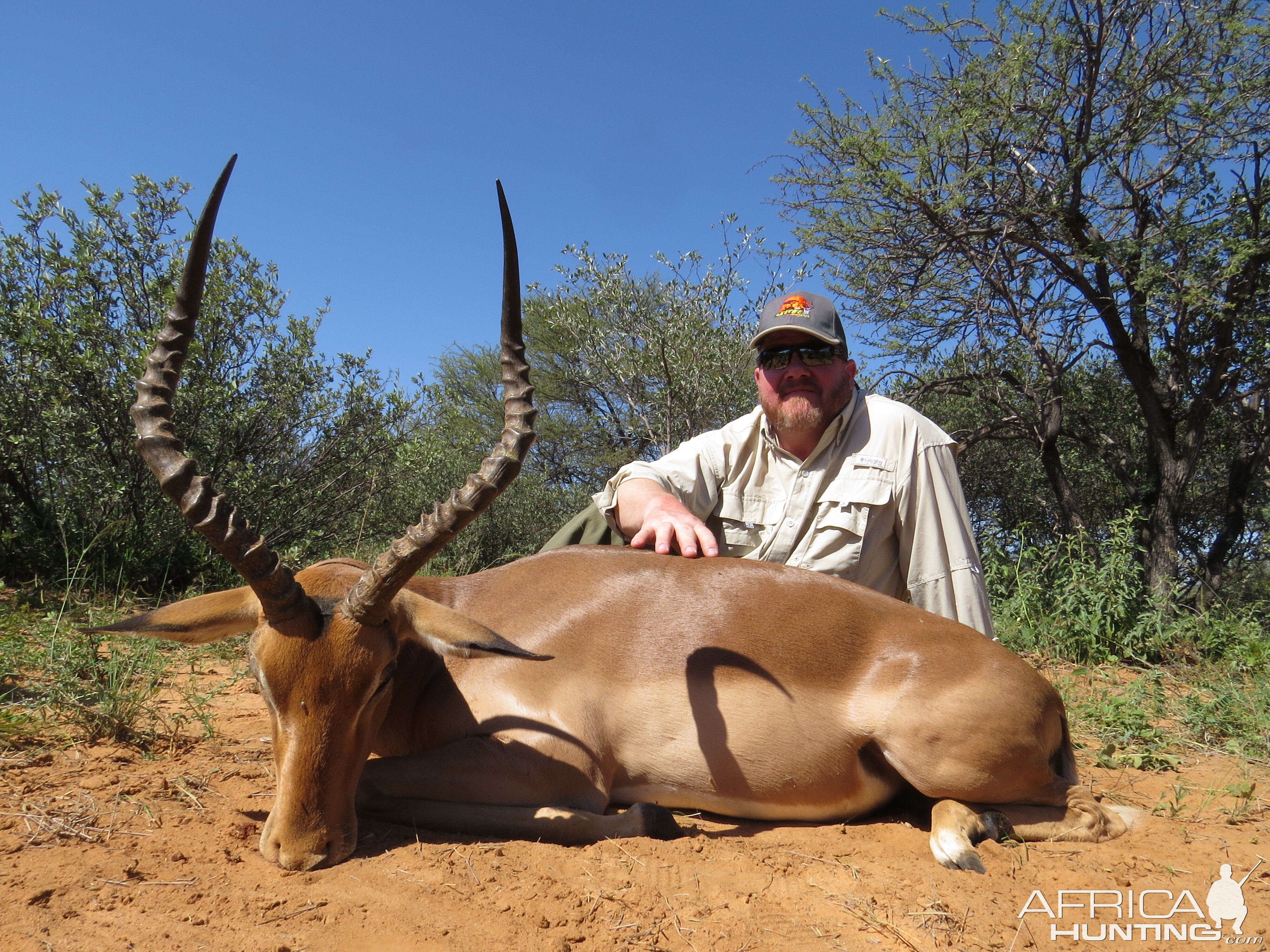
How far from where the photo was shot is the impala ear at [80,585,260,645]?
11.4 feet

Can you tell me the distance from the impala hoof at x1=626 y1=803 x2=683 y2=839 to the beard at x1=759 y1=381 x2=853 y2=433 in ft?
8.42

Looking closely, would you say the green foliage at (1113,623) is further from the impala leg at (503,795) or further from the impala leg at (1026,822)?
the impala leg at (503,795)

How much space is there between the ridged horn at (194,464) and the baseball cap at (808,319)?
3.25 m

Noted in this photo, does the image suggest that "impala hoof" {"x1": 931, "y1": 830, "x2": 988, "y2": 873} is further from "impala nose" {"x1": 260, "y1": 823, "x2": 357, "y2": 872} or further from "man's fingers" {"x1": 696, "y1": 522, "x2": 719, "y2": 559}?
"impala nose" {"x1": 260, "y1": 823, "x2": 357, "y2": 872}

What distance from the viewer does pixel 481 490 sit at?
347 centimetres

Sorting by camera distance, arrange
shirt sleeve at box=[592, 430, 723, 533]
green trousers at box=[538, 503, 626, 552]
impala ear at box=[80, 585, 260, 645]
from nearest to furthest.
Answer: impala ear at box=[80, 585, 260, 645]
shirt sleeve at box=[592, 430, 723, 533]
green trousers at box=[538, 503, 626, 552]

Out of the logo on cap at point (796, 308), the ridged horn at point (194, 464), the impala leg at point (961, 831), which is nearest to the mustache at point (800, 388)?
the logo on cap at point (796, 308)

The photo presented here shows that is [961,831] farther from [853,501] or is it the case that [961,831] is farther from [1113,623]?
[1113,623]

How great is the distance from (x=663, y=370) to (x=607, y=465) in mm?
4445

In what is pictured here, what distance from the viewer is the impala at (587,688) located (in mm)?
3287

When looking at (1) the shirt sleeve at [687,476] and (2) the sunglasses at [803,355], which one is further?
(2) the sunglasses at [803,355]

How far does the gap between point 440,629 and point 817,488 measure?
2.57 meters

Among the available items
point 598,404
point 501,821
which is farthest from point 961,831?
point 598,404

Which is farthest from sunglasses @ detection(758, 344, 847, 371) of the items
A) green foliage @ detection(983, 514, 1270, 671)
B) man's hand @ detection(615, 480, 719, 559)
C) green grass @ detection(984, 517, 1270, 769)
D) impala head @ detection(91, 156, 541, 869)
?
green foliage @ detection(983, 514, 1270, 671)
